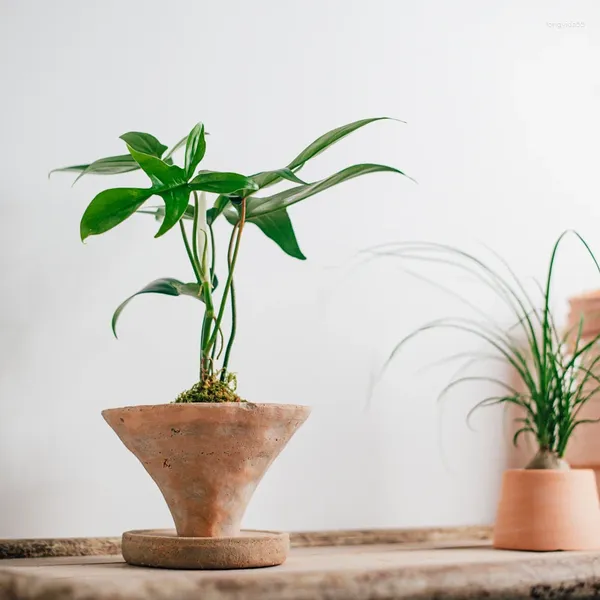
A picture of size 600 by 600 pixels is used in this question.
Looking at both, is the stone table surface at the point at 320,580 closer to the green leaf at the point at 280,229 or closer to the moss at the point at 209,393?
the moss at the point at 209,393

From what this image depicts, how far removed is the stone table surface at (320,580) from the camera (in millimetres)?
700

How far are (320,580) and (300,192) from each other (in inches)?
16.3

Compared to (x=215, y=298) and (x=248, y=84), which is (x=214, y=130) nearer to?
(x=248, y=84)

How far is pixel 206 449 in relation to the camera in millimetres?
854

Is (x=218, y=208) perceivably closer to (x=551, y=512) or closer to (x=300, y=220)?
(x=300, y=220)

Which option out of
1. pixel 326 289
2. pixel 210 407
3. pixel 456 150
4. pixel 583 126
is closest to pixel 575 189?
pixel 583 126

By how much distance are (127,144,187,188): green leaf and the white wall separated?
1.10ft

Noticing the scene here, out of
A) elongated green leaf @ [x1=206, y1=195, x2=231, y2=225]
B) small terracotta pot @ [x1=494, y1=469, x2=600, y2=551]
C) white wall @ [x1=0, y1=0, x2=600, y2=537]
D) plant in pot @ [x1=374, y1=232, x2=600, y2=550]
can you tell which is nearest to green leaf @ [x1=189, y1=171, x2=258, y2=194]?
elongated green leaf @ [x1=206, y1=195, x2=231, y2=225]

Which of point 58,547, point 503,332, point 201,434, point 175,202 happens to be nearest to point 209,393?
point 201,434

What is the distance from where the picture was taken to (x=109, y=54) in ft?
3.87

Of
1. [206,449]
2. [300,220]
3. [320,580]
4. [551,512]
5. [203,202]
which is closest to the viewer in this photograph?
[320,580]

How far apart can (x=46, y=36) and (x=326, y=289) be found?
0.53 m

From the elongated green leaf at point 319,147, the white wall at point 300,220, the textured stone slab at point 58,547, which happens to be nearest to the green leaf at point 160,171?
the elongated green leaf at point 319,147

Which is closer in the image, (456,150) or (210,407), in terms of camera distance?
(210,407)
